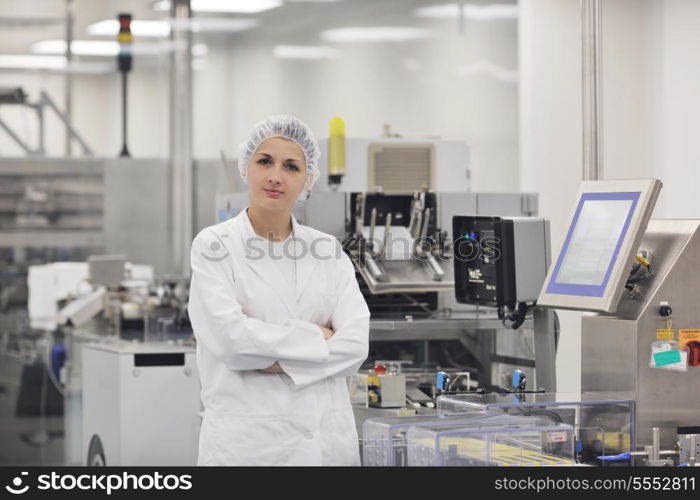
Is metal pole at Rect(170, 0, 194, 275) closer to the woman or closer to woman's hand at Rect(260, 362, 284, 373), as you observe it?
the woman

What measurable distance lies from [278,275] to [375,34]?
483cm

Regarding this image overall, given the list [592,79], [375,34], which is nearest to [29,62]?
[375,34]

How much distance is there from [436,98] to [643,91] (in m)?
1.45

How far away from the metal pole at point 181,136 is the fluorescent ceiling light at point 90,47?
0.21m

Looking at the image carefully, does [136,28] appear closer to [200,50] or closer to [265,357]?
[200,50]

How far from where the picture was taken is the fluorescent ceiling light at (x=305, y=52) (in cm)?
725

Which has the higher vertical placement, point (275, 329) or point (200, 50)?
point (200, 50)

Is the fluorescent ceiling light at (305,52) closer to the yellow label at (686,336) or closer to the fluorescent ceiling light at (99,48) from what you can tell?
the fluorescent ceiling light at (99,48)

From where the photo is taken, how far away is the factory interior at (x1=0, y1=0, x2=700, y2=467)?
249 cm

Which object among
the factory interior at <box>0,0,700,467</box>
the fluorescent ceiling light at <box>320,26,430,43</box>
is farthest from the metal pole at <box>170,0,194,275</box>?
the fluorescent ceiling light at <box>320,26,430,43</box>

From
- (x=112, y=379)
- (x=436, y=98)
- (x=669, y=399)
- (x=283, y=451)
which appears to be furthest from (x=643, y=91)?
(x=283, y=451)

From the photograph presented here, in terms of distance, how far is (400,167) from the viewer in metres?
4.80

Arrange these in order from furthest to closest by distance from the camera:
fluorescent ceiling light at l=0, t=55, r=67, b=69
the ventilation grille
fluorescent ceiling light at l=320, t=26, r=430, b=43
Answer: fluorescent ceiling light at l=0, t=55, r=67, b=69 < fluorescent ceiling light at l=320, t=26, r=430, b=43 < the ventilation grille
